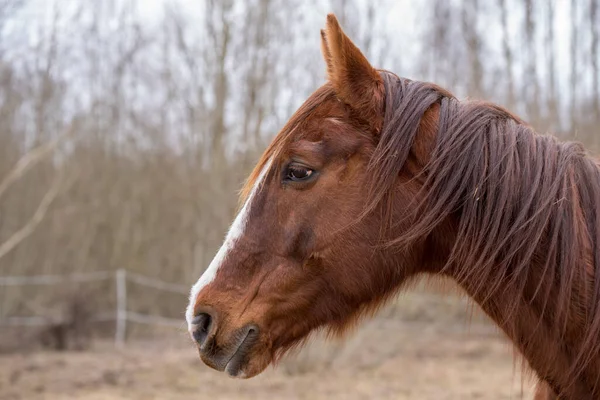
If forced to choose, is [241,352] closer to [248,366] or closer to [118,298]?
[248,366]

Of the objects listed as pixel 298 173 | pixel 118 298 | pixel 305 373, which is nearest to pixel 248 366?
pixel 298 173

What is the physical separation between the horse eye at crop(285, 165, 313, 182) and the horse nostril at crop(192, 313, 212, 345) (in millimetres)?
606

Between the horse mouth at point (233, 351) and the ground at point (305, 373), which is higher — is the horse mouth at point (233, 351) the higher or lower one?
the higher one

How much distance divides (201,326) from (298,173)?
0.68 meters

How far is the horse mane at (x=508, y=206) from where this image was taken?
2.28 metres

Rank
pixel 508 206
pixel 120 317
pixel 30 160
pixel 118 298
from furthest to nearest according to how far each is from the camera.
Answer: pixel 118 298 → pixel 120 317 → pixel 30 160 → pixel 508 206

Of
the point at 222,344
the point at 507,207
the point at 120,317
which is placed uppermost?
the point at 507,207

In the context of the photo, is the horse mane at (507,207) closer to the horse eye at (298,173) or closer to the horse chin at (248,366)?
the horse eye at (298,173)

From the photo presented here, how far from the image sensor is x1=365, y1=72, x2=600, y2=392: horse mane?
228cm

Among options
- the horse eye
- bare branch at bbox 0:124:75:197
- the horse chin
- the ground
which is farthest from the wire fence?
the horse eye

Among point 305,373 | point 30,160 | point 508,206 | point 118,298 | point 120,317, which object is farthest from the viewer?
point 118,298

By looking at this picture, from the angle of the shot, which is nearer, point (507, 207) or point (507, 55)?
point (507, 207)

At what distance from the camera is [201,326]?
2.46m

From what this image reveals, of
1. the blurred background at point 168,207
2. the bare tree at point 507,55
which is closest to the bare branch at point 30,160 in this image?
the blurred background at point 168,207
